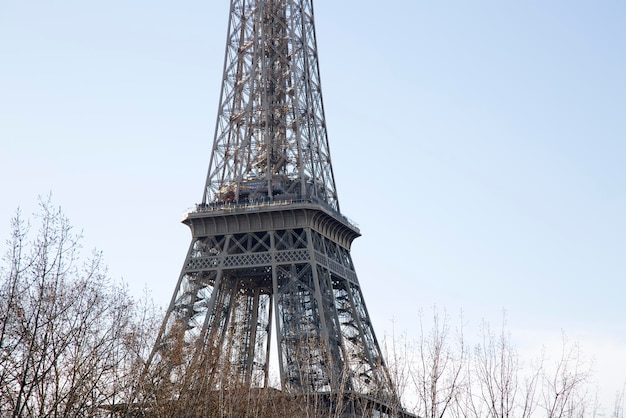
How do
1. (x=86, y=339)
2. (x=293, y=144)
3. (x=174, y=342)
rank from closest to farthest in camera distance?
1. (x=86, y=339)
2. (x=174, y=342)
3. (x=293, y=144)

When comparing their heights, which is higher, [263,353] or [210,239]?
[210,239]

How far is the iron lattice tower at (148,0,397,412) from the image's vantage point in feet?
216

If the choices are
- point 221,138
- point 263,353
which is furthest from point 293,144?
point 263,353

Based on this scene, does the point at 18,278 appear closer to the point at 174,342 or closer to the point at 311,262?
the point at 174,342

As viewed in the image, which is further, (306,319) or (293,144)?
(293,144)

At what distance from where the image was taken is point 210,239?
69438 mm

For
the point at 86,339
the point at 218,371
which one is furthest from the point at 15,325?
the point at 218,371

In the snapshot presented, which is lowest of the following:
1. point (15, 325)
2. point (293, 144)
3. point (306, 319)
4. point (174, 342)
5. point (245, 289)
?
point (15, 325)

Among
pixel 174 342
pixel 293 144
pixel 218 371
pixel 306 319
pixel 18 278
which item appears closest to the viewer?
pixel 18 278

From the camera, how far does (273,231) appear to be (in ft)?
224

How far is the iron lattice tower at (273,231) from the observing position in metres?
65.8

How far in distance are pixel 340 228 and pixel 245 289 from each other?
834 centimetres

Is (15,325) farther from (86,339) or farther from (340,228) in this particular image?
(340,228)

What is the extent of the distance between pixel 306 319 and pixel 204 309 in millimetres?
7063
